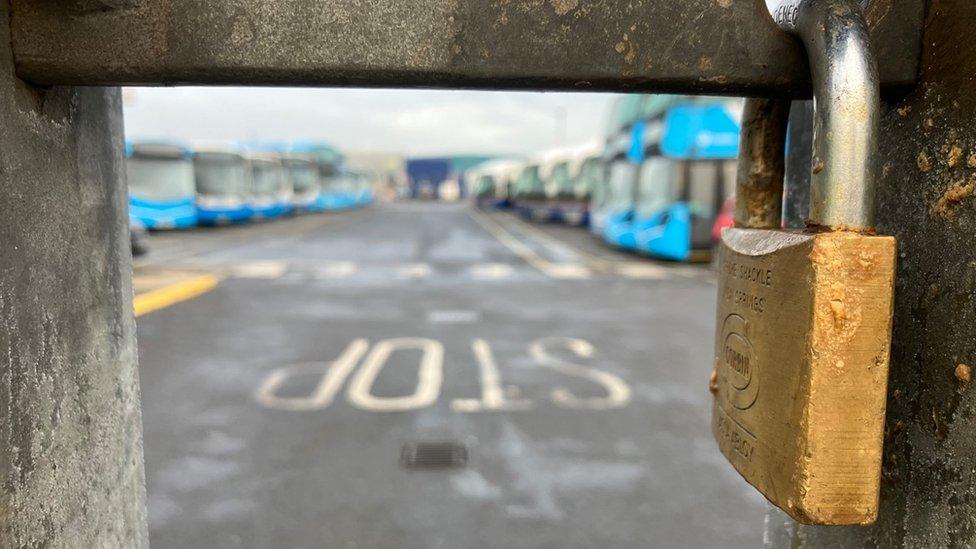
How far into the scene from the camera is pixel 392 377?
570 cm

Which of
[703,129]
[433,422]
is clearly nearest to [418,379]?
[433,422]

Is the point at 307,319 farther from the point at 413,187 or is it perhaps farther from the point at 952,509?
the point at 413,187

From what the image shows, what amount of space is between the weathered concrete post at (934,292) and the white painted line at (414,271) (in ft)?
37.0

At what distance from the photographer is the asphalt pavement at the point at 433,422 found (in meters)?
3.24

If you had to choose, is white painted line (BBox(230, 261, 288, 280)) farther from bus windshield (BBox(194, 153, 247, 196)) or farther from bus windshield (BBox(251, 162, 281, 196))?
bus windshield (BBox(251, 162, 281, 196))

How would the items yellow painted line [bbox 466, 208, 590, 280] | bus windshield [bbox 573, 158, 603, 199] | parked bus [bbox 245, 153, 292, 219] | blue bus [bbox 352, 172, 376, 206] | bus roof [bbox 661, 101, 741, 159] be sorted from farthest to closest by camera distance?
blue bus [bbox 352, 172, 376, 206], parked bus [bbox 245, 153, 292, 219], bus windshield [bbox 573, 158, 603, 199], bus roof [bbox 661, 101, 741, 159], yellow painted line [bbox 466, 208, 590, 280]

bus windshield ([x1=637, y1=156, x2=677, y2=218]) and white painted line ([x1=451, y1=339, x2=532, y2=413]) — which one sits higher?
bus windshield ([x1=637, y1=156, x2=677, y2=218])

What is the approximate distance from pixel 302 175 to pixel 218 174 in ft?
44.4

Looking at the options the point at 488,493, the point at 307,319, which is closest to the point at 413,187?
the point at 307,319

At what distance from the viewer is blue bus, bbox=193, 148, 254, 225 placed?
1034 inches

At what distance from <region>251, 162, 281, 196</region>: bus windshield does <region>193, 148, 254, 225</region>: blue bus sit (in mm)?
2114

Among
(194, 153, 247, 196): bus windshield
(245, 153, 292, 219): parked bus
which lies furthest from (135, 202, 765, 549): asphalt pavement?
(245, 153, 292, 219): parked bus

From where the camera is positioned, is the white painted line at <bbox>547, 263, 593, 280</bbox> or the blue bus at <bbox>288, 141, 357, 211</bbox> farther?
the blue bus at <bbox>288, 141, 357, 211</bbox>

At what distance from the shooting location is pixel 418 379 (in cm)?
564
